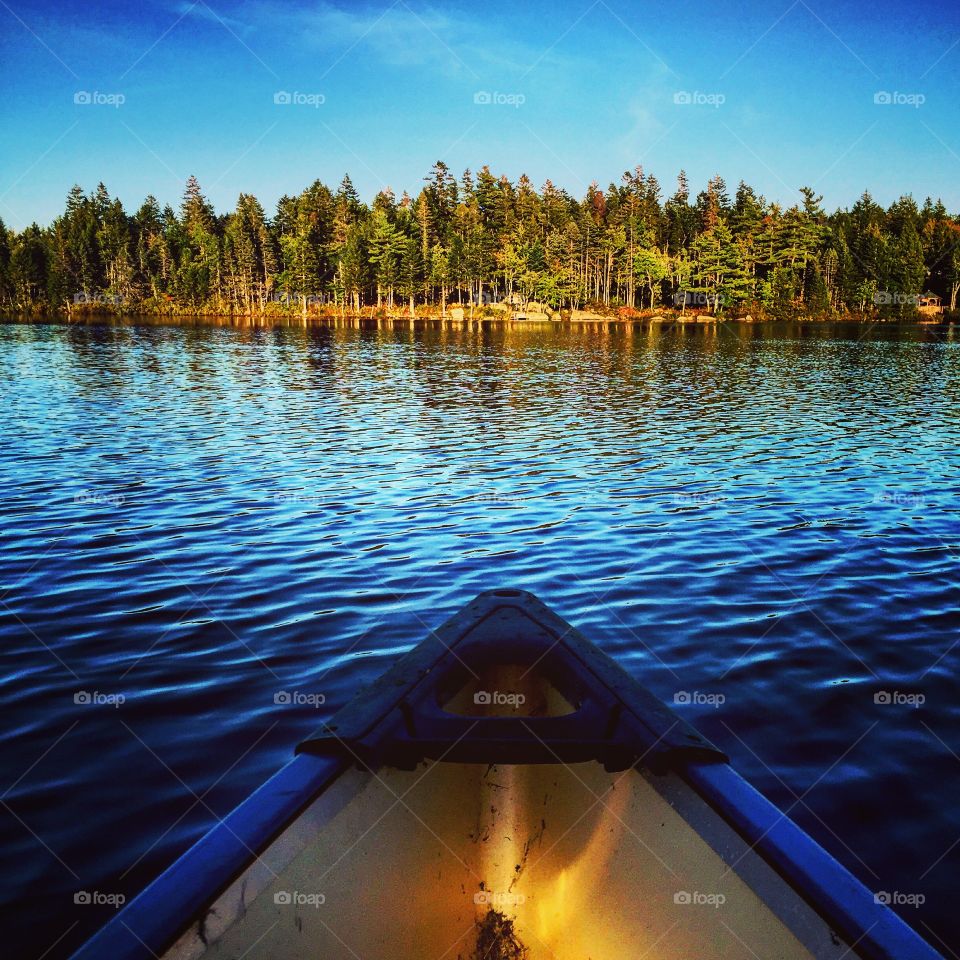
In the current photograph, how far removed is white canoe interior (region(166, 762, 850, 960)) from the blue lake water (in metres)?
1.95

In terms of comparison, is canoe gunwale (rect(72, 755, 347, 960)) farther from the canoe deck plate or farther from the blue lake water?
the blue lake water

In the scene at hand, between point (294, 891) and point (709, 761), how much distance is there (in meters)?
2.20

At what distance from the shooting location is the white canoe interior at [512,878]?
3.13 m

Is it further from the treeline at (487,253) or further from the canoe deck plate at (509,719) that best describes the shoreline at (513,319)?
the canoe deck plate at (509,719)

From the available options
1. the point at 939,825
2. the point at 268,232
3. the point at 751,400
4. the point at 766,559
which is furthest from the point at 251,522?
the point at 268,232

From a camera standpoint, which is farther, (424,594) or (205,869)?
(424,594)

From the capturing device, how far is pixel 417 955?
3775 millimetres

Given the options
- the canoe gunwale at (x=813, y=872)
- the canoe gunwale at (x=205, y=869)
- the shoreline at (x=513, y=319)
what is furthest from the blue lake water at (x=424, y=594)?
the shoreline at (x=513, y=319)

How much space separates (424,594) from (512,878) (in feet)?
18.2

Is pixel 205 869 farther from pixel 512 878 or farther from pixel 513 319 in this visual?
pixel 513 319

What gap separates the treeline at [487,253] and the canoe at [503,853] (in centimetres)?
12160

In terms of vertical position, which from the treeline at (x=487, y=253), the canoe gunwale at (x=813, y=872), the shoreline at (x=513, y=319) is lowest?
the canoe gunwale at (x=813, y=872)

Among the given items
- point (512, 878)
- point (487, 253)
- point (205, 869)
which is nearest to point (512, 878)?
point (512, 878)

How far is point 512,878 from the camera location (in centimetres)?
417
